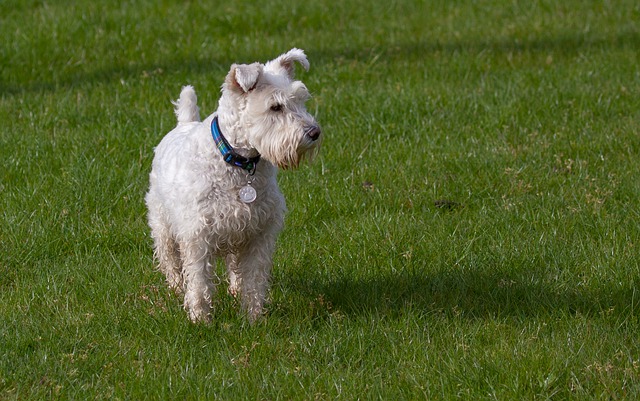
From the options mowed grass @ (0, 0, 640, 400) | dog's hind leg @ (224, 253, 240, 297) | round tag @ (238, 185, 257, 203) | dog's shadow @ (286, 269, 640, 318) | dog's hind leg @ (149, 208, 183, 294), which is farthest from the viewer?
dog's hind leg @ (149, 208, 183, 294)

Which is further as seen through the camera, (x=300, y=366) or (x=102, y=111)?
(x=102, y=111)

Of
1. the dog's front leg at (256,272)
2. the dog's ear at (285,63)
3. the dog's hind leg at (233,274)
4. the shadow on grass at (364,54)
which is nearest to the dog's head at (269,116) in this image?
the dog's ear at (285,63)

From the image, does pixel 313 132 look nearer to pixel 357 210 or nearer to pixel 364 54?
pixel 357 210

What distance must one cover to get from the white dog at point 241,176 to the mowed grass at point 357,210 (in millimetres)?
287

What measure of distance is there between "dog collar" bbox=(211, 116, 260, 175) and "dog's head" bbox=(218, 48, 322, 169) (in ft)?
0.18

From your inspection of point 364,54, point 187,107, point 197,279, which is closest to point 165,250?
point 197,279

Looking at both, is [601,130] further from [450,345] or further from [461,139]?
[450,345]

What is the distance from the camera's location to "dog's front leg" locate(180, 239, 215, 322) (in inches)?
231

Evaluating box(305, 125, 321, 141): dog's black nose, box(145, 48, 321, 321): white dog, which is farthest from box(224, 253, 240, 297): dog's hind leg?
box(305, 125, 321, 141): dog's black nose

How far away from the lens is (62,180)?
779 centimetres

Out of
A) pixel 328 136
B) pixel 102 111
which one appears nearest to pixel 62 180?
pixel 102 111

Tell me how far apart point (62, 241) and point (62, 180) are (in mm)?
945

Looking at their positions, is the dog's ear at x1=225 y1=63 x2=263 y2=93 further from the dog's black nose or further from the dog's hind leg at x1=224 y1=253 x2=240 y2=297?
the dog's hind leg at x1=224 y1=253 x2=240 y2=297

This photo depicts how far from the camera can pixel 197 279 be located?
592cm
